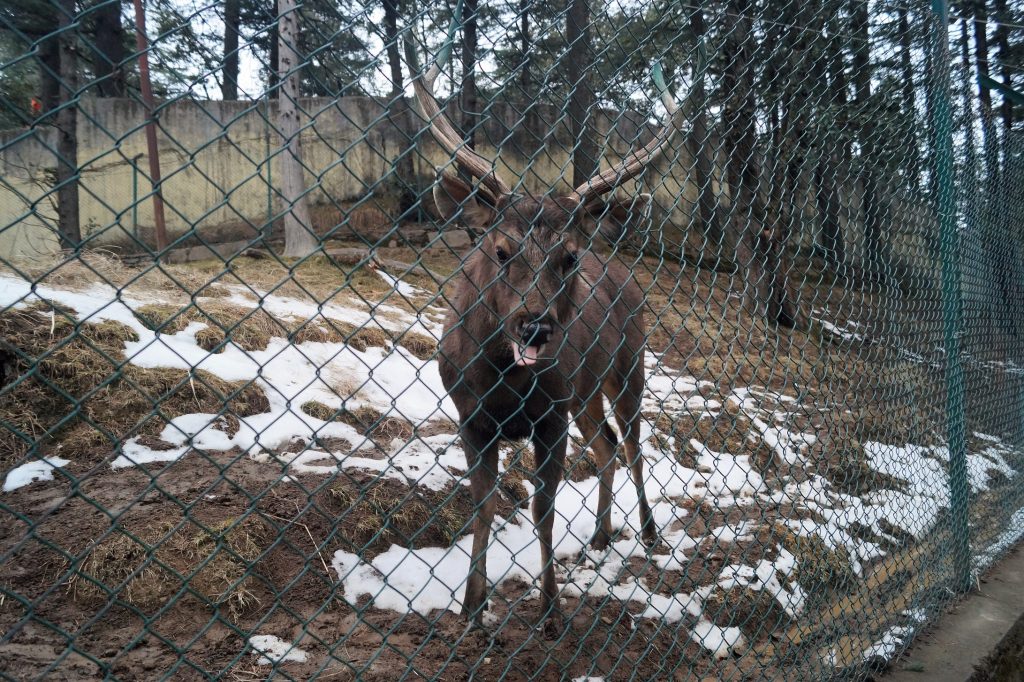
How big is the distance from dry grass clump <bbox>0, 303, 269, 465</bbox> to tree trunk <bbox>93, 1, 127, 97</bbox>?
1882 mm

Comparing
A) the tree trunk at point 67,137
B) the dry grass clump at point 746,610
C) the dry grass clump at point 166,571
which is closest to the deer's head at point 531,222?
the tree trunk at point 67,137

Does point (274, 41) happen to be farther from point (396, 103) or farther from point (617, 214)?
point (617, 214)

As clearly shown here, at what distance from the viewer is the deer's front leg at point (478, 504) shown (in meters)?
3.64

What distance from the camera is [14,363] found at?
4148mm

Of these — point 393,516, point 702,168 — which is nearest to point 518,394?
point 393,516

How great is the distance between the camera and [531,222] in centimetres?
290

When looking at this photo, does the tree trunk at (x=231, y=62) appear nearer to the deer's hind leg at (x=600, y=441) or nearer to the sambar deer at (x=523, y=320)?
the sambar deer at (x=523, y=320)

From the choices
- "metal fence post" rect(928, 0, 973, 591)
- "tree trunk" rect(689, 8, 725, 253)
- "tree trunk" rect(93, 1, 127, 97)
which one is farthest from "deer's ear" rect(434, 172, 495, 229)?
"metal fence post" rect(928, 0, 973, 591)

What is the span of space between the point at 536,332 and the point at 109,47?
Result: 196 cm

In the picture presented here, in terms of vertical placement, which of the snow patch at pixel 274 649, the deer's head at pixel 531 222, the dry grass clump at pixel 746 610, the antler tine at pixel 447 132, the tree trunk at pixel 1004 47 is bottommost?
the dry grass clump at pixel 746 610

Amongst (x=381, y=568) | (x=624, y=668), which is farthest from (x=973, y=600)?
(x=381, y=568)

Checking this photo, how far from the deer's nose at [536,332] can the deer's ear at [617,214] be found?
1.74 ft

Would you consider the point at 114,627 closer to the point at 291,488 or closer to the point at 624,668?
the point at 291,488

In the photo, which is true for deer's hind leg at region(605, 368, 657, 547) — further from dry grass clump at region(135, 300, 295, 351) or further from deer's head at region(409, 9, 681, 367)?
dry grass clump at region(135, 300, 295, 351)
